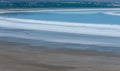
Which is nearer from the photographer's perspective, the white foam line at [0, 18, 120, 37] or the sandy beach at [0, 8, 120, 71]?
the sandy beach at [0, 8, 120, 71]

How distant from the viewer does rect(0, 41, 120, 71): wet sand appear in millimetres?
10945

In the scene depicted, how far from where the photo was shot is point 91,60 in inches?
500

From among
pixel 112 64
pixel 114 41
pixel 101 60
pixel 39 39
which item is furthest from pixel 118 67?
pixel 39 39

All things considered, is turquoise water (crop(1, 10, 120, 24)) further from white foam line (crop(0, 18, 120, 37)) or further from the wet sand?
the wet sand

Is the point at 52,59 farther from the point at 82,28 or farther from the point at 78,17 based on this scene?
the point at 78,17

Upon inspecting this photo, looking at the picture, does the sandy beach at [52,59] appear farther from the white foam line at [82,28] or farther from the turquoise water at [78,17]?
the turquoise water at [78,17]

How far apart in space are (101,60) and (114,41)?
545 cm

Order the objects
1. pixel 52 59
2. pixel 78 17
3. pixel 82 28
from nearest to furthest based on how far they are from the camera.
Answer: pixel 52 59 → pixel 82 28 → pixel 78 17

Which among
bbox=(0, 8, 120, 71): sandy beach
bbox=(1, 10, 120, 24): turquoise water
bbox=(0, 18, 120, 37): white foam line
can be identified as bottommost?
bbox=(1, 10, 120, 24): turquoise water

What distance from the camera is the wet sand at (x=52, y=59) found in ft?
35.9

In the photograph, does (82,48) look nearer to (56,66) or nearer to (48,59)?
(48,59)

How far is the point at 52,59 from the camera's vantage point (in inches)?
501

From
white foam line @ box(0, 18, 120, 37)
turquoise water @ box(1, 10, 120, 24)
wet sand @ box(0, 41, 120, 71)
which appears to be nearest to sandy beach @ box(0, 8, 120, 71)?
wet sand @ box(0, 41, 120, 71)

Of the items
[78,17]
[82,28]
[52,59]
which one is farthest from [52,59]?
[78,17]
